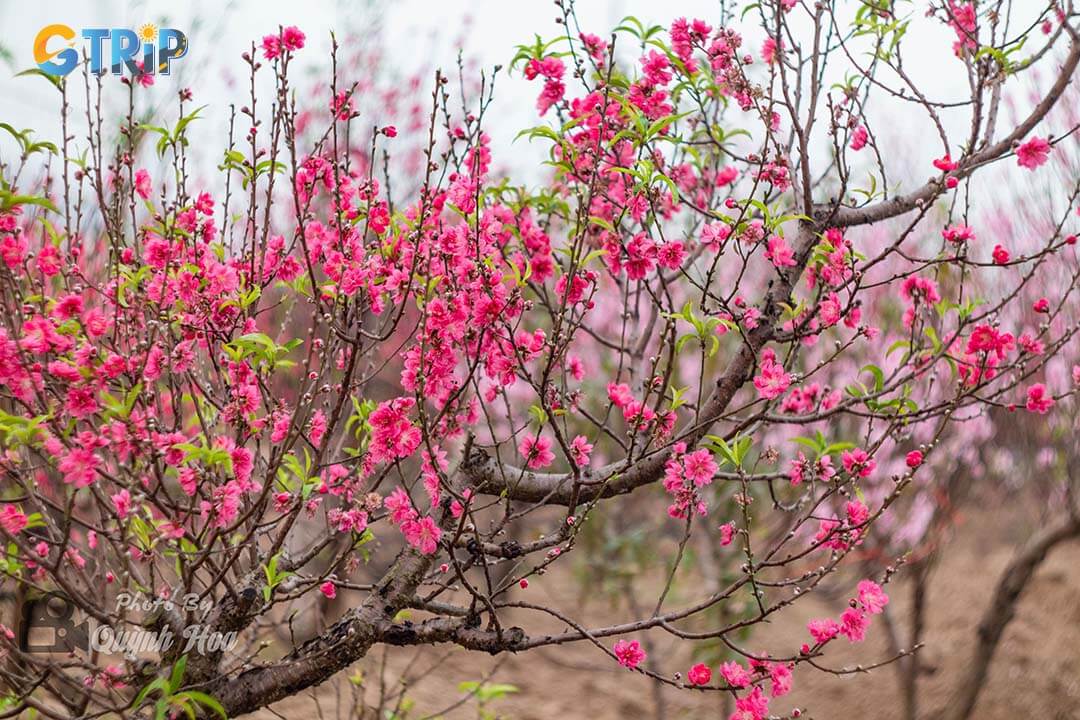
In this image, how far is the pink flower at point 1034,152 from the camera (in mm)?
2684

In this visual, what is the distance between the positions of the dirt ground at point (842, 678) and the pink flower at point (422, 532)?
2766mm

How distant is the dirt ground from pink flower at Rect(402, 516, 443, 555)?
2766 millimetres

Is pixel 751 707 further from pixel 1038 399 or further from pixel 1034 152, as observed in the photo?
pixel 1034 152

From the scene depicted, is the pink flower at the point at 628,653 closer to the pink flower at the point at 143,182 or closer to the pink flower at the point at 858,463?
the pink flower at the point at 858,463

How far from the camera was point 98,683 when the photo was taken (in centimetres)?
281

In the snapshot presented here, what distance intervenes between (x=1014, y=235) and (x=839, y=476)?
13.4ft

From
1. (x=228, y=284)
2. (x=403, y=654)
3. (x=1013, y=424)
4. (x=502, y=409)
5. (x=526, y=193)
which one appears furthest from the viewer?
(x=502, y=409)

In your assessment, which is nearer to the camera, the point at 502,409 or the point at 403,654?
the point at 403,654

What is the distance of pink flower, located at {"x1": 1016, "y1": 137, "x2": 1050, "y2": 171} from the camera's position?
2684mm

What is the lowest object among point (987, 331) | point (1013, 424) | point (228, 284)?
point (228, 284)

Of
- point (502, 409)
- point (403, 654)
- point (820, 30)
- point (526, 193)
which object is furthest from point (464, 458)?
point (502, 409)

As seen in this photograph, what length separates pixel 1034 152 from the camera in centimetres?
270

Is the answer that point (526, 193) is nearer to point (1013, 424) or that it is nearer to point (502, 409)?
point (1013, 424)

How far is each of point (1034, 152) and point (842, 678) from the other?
172 inches
